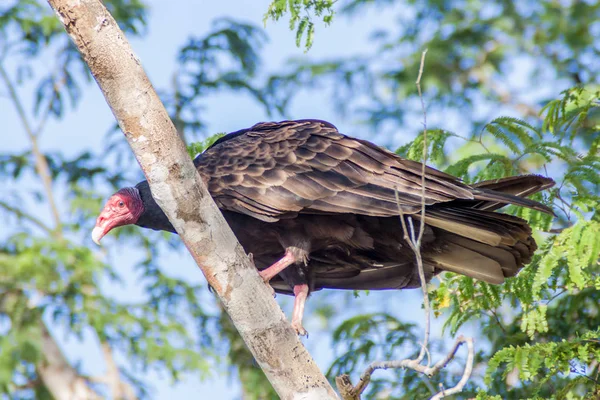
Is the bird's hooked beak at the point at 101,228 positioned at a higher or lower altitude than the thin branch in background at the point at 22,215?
lower

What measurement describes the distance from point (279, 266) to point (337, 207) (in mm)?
416

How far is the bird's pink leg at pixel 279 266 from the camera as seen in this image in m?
3.87

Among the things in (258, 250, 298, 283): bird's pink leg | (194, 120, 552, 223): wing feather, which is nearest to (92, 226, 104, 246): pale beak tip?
(194, 120, 552, 223): wing feather

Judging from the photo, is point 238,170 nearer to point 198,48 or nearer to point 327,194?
point 327,194

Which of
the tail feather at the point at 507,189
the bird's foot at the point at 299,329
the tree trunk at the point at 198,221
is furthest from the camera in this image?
the bird's foot at the point at 299,329

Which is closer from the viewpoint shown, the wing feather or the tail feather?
the tail feather

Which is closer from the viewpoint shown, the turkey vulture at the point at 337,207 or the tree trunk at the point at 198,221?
the tree trunk at the point at 198,221

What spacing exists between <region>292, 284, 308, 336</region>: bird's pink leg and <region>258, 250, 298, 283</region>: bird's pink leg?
328mm

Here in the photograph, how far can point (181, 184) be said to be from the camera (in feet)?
10.5

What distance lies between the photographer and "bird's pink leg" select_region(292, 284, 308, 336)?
4090 millimetres

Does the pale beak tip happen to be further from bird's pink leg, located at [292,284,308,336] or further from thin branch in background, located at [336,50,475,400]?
thin branch in background, located at [336,50,475,400]

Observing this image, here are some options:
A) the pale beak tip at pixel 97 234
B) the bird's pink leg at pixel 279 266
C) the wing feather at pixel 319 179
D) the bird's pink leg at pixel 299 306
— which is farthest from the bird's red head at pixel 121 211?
the bird's pink leg at pixel 299 306

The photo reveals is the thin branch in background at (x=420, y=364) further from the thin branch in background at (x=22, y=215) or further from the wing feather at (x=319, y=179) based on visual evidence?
the thin branch in background at (x=22, y=215)

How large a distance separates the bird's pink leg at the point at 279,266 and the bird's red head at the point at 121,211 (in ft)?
2.38
